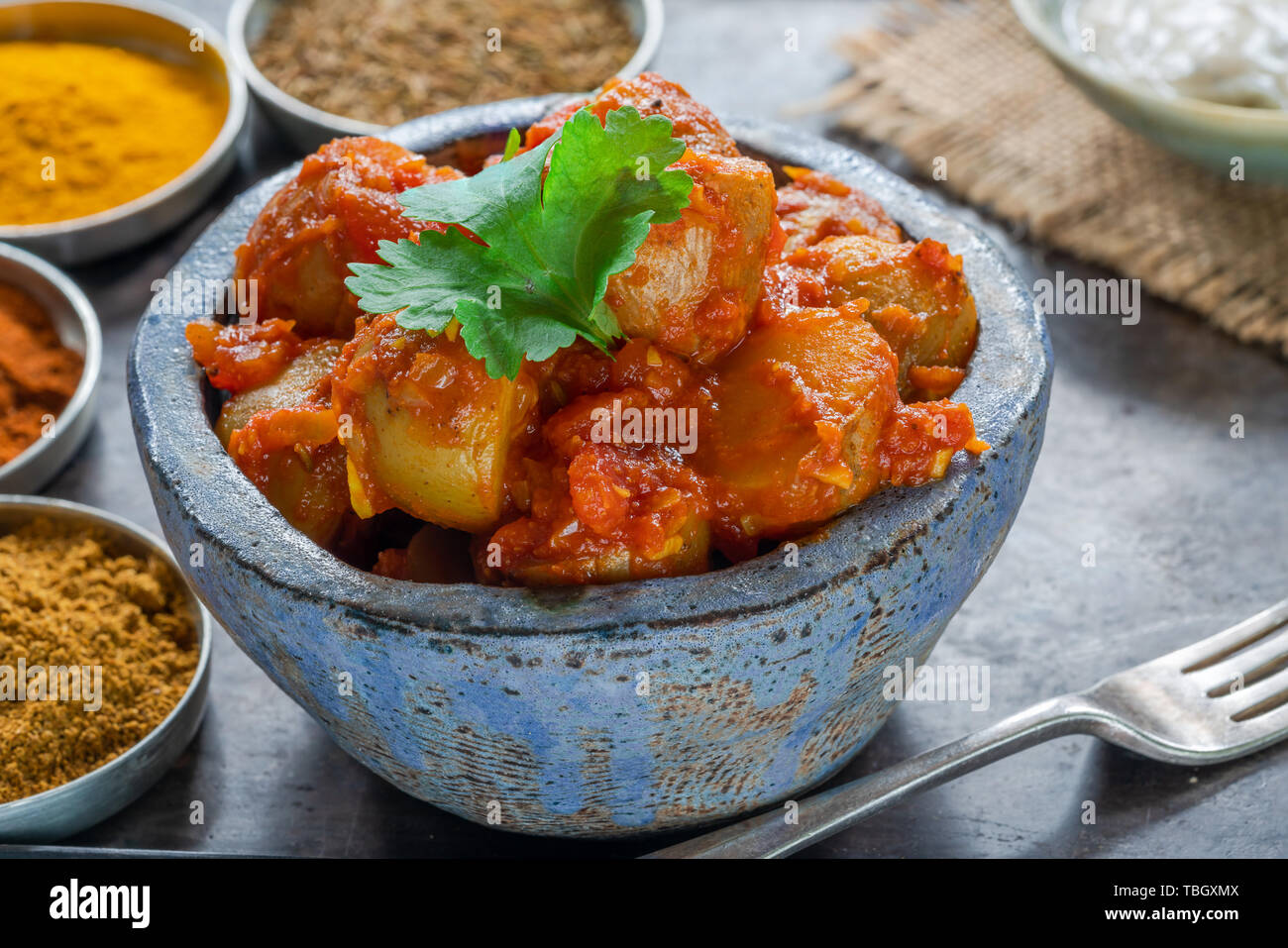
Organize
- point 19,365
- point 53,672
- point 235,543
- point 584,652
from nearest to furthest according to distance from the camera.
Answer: point 584,652 → point 235,543 → point 53,672 → point 19,365

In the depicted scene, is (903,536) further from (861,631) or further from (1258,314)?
(1258,314)

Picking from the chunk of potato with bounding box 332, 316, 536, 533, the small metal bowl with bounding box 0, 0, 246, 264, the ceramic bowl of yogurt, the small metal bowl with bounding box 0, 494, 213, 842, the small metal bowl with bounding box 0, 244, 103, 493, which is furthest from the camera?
the small metal bowl with bounding box 0, 0, 246, 264

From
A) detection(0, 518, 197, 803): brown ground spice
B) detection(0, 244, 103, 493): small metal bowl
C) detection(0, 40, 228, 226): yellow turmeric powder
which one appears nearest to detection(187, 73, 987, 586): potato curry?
detection(0, 518, 197, 803): brown ground spice

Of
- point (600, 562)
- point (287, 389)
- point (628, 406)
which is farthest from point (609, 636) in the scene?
point (287, 389)

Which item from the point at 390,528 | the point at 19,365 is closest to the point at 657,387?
the point at 390,528

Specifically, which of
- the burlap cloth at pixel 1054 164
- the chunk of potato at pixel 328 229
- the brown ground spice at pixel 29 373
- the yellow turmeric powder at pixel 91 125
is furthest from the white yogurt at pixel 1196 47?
the brown ground spice at pixel 29 373

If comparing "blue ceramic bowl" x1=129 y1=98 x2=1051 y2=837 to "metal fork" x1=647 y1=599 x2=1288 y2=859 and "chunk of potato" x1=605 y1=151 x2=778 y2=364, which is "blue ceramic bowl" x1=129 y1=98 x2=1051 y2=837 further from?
"chunk of potato" x1=605 y1=151 x2=778 y2=364
